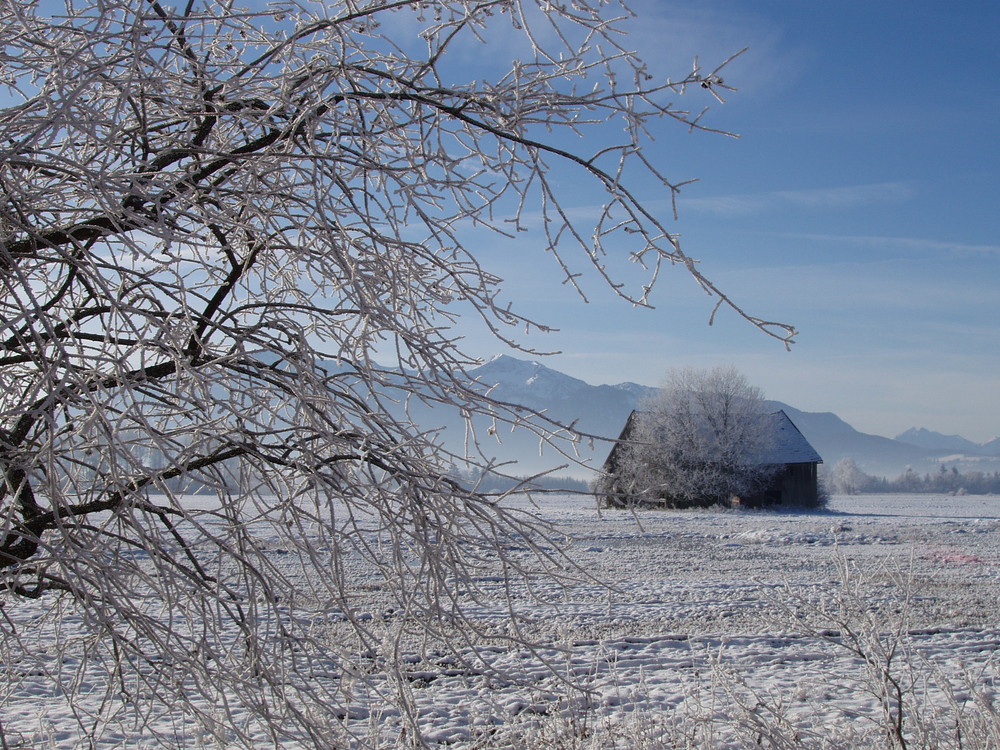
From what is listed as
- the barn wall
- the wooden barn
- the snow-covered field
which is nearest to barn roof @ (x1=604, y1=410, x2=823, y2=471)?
the wooden barn

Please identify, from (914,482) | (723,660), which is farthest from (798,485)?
(914,482)

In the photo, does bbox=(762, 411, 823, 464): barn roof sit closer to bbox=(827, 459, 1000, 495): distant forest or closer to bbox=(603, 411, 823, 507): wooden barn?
bbox=(603, 411, 823, 507): wooden barn

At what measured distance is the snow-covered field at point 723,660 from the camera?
411 cm

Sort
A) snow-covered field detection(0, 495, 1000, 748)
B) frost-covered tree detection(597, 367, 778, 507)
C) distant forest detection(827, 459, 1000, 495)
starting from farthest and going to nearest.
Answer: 1. distant forest detection(827, 459, 1000, 495)
2. frost-covered tree detection(597, 367, 778, 507)
3. snow-covered field detection(0, 495, 1000, 748)

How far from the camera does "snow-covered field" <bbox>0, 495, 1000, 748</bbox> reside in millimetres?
4109

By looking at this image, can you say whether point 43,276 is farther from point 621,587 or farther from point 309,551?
point 621,587

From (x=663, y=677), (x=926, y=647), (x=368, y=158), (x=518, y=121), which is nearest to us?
(x=368, y=158)

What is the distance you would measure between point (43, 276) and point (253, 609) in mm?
1658

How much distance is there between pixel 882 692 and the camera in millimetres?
3838

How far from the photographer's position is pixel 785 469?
41719 millimetres

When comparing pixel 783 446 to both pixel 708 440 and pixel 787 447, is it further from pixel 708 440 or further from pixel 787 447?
pixel 708 440

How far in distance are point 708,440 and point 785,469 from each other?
513 centimetres

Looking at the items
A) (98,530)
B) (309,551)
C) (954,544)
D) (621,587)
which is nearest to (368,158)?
(309,551)

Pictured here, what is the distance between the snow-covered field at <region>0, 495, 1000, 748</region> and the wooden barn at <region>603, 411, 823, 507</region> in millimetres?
20580
